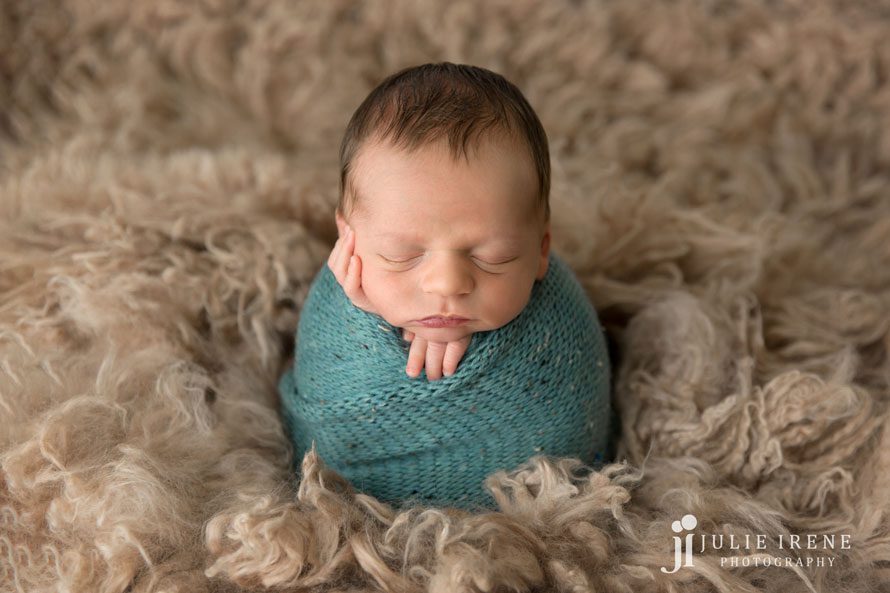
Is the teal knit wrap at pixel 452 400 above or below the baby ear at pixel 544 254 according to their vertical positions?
below

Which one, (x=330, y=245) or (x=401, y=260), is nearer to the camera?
(x=401, y=260)

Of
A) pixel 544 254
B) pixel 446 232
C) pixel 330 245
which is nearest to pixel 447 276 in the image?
pixel 446 232

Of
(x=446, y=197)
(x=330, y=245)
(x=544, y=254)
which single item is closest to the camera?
(x=446, y=197)

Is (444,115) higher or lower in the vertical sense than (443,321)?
higher

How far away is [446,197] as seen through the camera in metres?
0.74

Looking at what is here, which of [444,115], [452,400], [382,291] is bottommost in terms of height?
[452,400]

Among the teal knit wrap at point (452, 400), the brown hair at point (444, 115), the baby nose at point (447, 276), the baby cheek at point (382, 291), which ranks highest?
the brown hair at point (444, 115)

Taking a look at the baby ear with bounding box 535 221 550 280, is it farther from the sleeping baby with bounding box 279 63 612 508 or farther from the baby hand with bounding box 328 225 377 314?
the baby hand with bounding box 328 225 377 314

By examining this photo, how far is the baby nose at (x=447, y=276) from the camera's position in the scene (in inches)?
29.2

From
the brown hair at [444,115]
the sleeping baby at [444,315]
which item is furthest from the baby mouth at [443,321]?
the brown hair at [444,115]

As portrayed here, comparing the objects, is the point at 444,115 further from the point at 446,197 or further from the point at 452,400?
the point at 452,400

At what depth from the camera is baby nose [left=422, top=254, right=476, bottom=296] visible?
2.43 ft

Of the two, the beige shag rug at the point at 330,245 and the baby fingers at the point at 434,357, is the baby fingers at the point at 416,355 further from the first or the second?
the beige shag rug at the point at 330,245

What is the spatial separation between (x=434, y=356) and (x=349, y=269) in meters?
0.10
